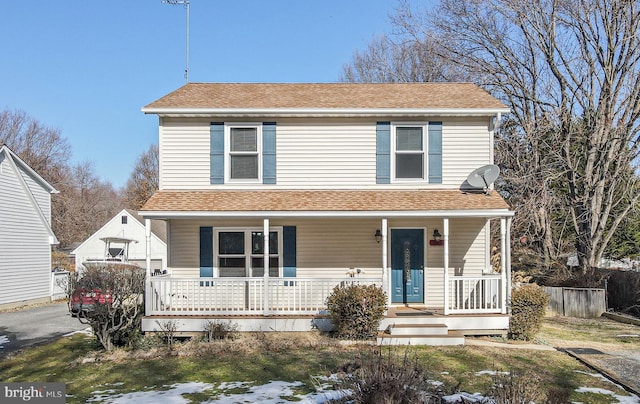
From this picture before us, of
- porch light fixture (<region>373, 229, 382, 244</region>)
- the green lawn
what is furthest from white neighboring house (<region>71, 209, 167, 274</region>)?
porch light fixture (<region>373, 229, 382, 244</region>)

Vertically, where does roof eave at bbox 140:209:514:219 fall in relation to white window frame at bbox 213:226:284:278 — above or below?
above

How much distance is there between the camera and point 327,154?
12.7 metres

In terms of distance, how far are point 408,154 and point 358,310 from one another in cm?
447

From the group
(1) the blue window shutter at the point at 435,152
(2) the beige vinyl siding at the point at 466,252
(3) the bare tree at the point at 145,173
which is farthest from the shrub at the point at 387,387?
(3) the bare tree at the point at 145,173

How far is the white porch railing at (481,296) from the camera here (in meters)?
Answer: 11.1

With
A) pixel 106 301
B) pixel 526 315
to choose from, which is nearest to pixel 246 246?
pixel 106 301

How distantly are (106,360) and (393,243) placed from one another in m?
7.16

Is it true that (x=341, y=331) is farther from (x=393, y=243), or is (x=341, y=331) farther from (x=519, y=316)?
(x=519, y=316)

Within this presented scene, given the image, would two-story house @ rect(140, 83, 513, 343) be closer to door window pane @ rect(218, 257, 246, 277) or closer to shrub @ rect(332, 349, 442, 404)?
door window pane @ rect(218, 257, 246, 277)

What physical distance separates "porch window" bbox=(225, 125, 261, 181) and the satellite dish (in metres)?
5.41

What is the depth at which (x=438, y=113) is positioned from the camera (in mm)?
12273

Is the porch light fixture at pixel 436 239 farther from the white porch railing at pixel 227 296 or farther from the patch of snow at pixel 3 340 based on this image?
the patch of snow at pixel 3 340

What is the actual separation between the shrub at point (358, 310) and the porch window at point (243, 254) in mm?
2593

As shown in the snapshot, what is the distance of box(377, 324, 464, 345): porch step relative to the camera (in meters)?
10.3
